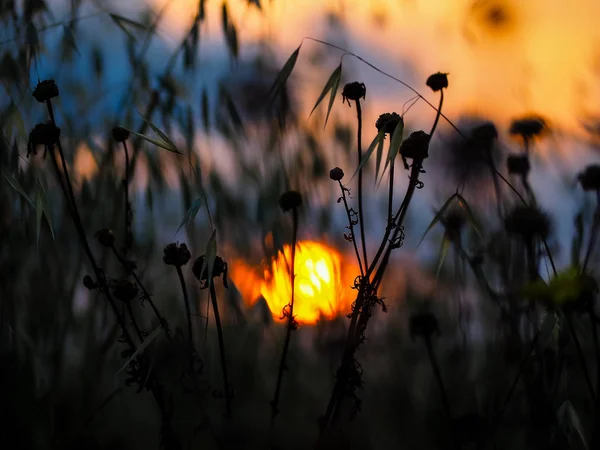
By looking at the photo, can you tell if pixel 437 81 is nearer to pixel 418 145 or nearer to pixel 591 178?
pixel 418 145

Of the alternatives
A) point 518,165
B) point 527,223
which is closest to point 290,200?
point 527,223

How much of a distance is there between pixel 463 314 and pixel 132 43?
815 millimetres

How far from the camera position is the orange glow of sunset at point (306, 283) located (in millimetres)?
1107

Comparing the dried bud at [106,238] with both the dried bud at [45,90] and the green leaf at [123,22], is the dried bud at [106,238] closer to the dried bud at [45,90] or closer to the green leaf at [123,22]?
the dried bud at [45,90]

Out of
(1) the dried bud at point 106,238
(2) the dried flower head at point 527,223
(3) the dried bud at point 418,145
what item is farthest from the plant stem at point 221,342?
(2) the dried flower head at point 527,223

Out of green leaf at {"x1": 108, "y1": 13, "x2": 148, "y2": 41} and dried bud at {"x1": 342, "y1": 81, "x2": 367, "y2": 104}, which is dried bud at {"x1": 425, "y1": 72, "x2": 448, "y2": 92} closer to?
dried bud at {"x1": 342, "y1": 81, "x2": 367, "y2": 104}

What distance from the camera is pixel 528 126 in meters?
1.26

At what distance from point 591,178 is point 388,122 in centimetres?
47

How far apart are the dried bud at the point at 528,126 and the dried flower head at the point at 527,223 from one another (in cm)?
33

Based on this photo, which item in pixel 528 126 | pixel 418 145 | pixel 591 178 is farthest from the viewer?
pixel 528 126

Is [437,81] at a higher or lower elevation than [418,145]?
higher

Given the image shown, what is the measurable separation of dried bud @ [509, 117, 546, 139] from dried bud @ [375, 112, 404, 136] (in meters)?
0.49

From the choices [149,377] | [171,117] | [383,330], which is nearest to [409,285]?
[383,330]

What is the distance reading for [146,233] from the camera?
1489 millimetres
